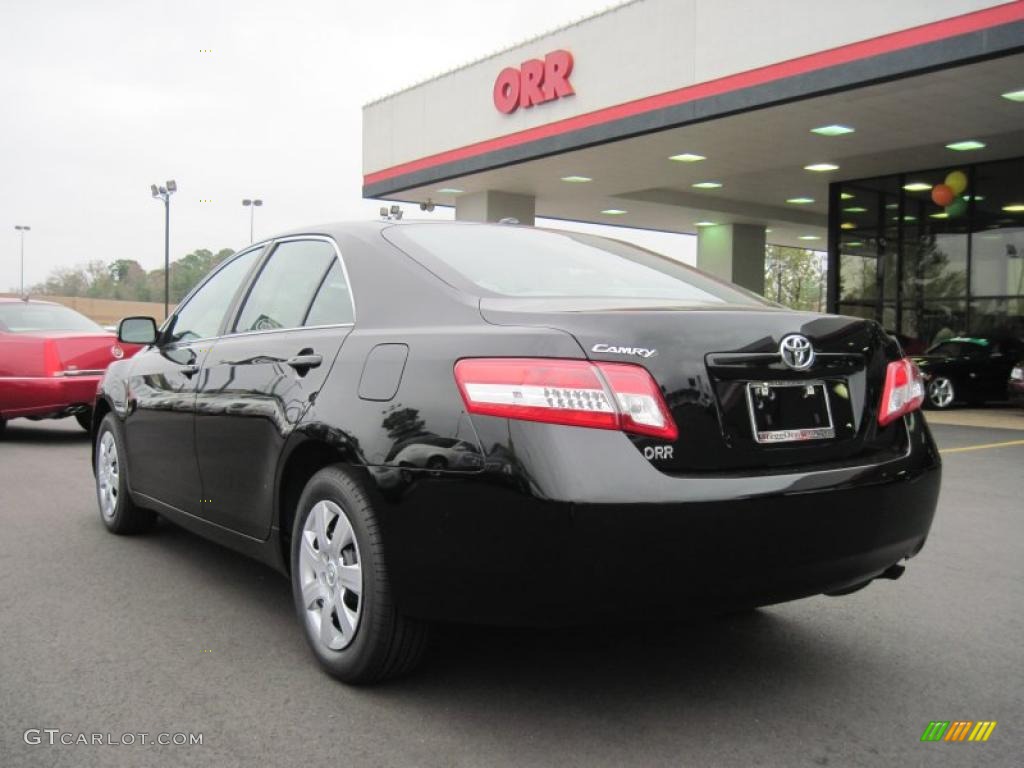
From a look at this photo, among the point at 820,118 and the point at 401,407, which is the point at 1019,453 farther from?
the point at 401,407

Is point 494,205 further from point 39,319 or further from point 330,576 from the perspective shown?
point 330,576

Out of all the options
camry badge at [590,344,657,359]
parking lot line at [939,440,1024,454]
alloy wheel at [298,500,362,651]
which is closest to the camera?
camry badge at [590,344,657,359]

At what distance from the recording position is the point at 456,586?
288cm

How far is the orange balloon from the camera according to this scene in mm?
20516

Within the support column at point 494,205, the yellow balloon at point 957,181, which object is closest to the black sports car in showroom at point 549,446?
the yellow balloon at point 957,181

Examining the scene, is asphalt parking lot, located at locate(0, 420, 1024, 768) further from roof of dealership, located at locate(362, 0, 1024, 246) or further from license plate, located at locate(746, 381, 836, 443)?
roof of dealership, located at locate(362, 0, 1024, 246)

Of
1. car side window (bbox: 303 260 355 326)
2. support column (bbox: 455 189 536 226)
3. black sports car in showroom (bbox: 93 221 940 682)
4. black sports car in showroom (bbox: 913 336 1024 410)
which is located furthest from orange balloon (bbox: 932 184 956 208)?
car side window (bbox: 303 260 355 326)

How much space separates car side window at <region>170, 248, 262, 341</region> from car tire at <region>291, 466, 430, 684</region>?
5.05ft

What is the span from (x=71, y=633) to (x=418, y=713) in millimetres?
1590

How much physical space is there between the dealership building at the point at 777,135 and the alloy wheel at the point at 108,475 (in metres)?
10.5

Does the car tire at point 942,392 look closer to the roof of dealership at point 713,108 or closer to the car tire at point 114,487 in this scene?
the roof of dealership at point 713,108

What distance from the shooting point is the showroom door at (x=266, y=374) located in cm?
365

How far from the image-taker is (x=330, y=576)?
337 cm

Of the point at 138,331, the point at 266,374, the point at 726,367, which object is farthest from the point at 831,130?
the point at 726,367
